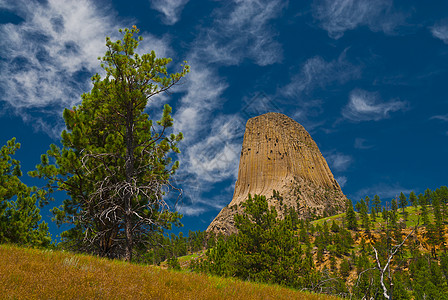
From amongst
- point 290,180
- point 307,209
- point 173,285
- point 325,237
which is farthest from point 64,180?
point 290,180

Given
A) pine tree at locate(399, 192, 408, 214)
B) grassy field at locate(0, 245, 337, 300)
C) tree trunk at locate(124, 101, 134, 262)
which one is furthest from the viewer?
pine tree at locate(399, 192, 408, 214)

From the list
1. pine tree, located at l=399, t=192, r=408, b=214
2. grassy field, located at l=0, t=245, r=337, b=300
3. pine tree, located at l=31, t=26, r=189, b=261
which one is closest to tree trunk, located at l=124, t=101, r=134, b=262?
pine tree, located at l=31, t=26, r=189, b=261

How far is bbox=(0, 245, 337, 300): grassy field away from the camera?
4469mm

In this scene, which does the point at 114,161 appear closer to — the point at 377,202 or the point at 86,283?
the point at 86,283

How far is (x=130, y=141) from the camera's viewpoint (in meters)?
12.5

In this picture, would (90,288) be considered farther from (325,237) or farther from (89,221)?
(325,237)

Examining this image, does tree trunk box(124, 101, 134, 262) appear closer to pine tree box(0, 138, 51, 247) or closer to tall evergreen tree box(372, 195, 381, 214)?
pine tree box(0, 138, 51, 247)

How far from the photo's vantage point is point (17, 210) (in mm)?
15023

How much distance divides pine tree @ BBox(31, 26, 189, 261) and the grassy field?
457 cm

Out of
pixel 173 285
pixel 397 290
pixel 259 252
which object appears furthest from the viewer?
pixel 397 290

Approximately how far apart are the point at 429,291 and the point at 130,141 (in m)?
57.0

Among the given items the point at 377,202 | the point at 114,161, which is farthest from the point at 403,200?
the point at 114,161

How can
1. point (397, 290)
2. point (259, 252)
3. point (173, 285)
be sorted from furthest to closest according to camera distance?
1. point (397, 290)
2. point (259, 252)
3. point (173, 285)

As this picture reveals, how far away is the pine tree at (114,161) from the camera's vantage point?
11.9 metres
